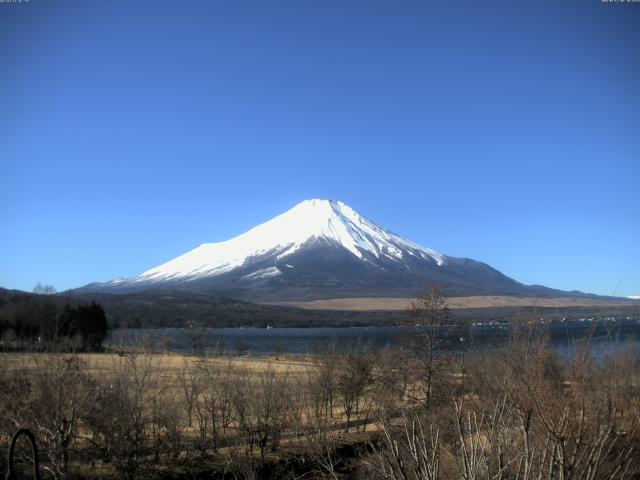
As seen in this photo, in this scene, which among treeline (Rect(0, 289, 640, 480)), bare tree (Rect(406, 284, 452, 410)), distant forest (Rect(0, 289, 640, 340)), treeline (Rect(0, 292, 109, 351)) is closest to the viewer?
treeline (Rect(0, 289, 640, 480))

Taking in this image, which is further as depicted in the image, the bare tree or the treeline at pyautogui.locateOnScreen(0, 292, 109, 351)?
the treeline at pyautogui.locateOnScreen(0, 292, 109, 351)

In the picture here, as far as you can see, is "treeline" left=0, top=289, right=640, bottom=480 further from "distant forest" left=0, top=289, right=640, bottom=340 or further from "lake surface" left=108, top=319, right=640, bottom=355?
"distant forest" left=0, top=289, right=640, bottom=340

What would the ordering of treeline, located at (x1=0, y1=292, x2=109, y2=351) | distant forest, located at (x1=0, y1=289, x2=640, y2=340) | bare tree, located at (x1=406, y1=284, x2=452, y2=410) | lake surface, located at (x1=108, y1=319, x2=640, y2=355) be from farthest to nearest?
distant forest, located at (x1=0, y1=289, x2=640, y2=340)
treeline, located at (x1=0, y1=292, x2=109, y2=351)
lake surface, located at (x1=108, y1=319, x2=640, y2=355)
bare tree, located at (x1=406, y1=284, x2=452, y2=410)

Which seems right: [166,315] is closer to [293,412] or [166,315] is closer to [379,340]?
[379,340]

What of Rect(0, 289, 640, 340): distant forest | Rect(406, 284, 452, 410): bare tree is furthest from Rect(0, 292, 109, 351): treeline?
Rect(406, 284, 452, 410): bare tree

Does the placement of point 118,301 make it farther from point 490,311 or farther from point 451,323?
point 451,323

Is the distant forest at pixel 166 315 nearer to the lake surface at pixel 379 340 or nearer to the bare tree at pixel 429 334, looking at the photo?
the lake surface at pixel 379 340

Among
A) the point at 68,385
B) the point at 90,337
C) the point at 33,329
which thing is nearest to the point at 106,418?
the point at 68,385

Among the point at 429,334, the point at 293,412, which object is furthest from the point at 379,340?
the point at 293,412

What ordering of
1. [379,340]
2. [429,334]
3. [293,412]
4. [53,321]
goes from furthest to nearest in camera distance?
[379,340] → [53,321] → [429,334] → [293,412]

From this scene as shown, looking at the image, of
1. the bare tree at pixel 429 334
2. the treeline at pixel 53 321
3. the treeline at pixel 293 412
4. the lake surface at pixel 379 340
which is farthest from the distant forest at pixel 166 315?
the bare tree at pixel 429 334

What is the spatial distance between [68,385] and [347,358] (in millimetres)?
16531

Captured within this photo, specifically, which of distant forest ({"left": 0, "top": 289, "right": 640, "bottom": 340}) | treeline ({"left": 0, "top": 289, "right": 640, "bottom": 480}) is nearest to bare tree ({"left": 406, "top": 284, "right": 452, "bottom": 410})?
treeline ({"left": 0, "top": 289, "right": 640, "bottom": 480})

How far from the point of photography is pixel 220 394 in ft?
72.9
